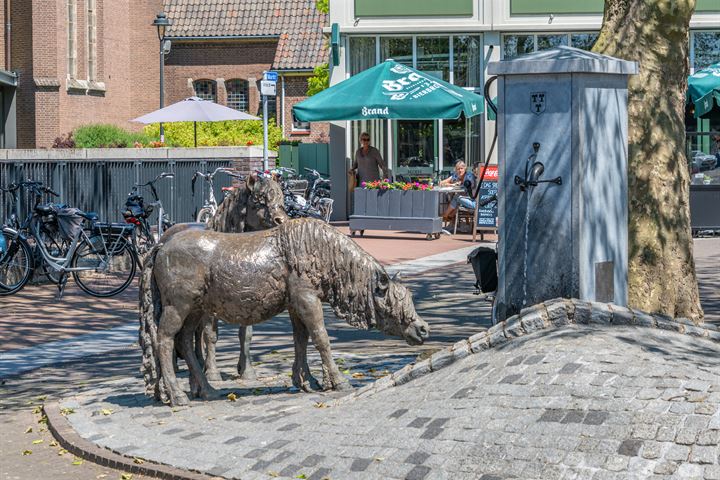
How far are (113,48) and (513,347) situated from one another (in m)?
48.6

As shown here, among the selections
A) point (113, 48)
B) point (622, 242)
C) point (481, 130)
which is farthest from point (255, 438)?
point (113, 48)

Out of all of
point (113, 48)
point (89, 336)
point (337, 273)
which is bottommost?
point (89, 336)

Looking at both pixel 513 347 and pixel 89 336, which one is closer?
pixel 513 347

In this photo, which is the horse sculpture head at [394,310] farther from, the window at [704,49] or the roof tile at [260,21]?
the roof tile at [260,21]

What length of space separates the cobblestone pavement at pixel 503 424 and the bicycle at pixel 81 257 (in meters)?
8.11

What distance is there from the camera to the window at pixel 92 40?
52.4 metres

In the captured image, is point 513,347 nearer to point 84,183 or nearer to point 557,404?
point 557,404

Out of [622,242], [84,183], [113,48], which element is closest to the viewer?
[622,242]

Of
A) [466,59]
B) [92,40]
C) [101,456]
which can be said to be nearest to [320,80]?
[92,40]

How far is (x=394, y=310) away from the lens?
905cm

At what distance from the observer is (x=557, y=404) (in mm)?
7102

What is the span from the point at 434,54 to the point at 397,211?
21.6ft

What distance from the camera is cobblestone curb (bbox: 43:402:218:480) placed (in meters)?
7.51

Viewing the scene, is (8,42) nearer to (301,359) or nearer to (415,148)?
(415,148)
